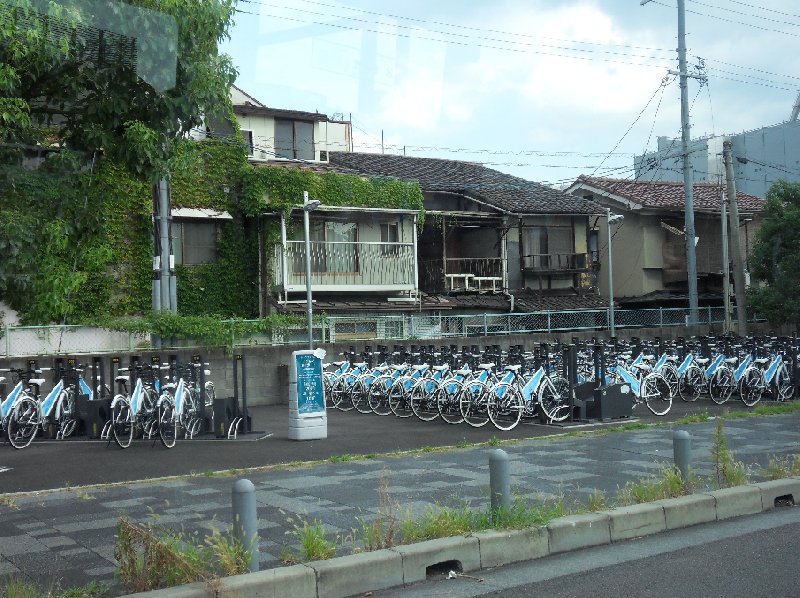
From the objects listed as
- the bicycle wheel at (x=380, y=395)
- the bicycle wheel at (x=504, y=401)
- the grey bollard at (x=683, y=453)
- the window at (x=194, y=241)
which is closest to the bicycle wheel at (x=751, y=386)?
the bicycle wheel at (x=504, y=401)

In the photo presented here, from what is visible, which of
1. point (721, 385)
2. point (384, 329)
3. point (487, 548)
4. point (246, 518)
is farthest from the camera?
point (384, 329)

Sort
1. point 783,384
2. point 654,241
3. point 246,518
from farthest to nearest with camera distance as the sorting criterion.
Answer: point 654,241, point 783,384, point 246,518

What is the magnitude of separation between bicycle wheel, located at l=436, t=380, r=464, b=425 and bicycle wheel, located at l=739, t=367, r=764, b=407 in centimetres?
624

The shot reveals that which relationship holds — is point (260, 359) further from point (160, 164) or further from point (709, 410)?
point (160, 164)

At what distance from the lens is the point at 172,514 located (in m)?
8.22

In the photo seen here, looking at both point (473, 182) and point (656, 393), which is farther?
point (473, 182)

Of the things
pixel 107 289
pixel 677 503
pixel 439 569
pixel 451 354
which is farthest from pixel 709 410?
pixel 107 289

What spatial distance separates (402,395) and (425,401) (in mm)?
711

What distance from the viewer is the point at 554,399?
15.3 meters

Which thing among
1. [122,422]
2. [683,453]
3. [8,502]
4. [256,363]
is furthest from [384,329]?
[683,453]

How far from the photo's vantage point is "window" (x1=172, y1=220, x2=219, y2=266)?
85.4 ft

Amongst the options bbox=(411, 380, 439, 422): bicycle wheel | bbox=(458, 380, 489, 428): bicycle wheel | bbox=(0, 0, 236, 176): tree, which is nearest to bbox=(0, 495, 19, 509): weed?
bbox=(0, 0, 236, 176): tree

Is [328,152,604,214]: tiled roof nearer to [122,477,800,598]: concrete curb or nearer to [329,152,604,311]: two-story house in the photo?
[329,152,604,311]: two-story house

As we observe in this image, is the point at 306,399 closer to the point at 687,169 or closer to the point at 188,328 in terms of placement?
the point at 188,328
